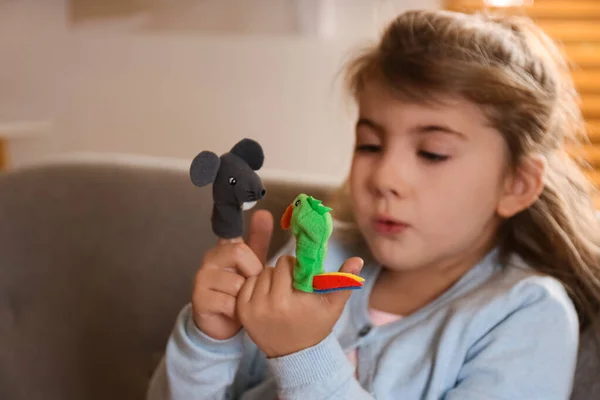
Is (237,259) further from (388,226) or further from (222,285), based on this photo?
(388,226)

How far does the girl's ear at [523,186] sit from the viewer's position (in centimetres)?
77

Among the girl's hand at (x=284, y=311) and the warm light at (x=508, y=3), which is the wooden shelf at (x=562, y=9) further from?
the girl's hand at (x=284, y=311)

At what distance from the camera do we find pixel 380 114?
0.74 metres

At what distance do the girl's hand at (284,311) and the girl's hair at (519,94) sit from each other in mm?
262

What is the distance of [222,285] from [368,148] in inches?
9.7

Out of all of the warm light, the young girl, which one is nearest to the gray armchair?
the young girl

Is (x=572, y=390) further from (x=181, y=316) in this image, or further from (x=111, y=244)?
(x=111, y=244)

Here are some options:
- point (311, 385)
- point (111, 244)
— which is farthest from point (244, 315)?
point (111, 244)

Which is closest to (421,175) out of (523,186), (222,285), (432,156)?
(432,156)

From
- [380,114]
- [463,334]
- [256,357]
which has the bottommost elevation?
[256,357]

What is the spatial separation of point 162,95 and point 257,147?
1282 mm

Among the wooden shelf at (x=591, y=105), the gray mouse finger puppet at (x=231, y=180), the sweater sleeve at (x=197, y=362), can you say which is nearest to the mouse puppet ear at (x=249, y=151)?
the gray mouse finger puppet at (x=231, y=180)

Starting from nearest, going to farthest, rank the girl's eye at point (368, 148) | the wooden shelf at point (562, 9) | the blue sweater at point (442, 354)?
the blue sweater at point (442, 354) → the girl's eye at point (368, 148) → the wooden shelf at point (562, 9)

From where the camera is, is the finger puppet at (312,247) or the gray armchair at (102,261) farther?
the gray armchair at (102,261)
